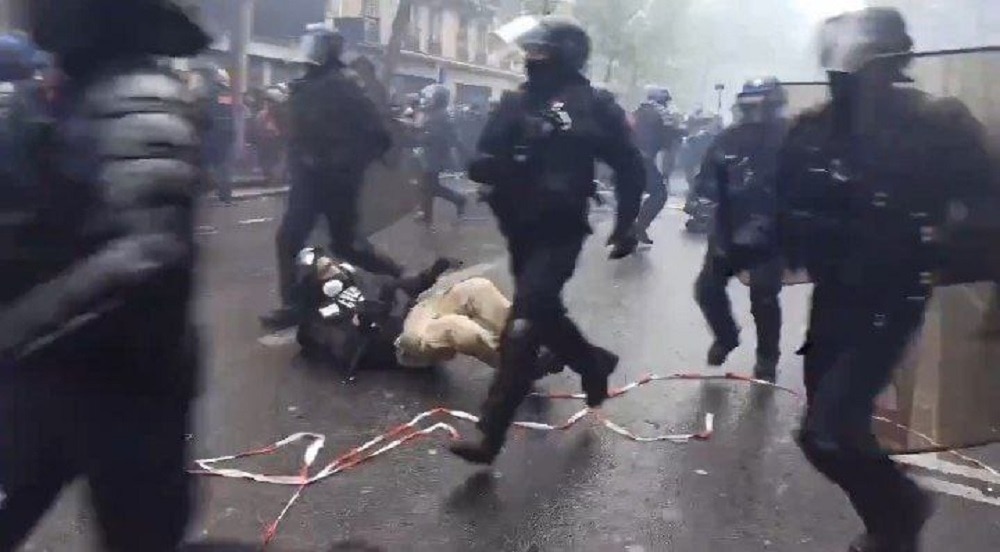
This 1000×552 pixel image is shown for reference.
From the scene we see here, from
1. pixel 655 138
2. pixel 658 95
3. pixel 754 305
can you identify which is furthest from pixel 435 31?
pixel 754 305

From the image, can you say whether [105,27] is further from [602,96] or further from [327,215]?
[327,215]

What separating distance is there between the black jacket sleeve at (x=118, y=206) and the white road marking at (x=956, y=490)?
3079 mm

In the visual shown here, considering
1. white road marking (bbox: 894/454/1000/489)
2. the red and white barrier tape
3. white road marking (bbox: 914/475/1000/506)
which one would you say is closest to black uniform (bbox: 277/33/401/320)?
the red and white barrier tape

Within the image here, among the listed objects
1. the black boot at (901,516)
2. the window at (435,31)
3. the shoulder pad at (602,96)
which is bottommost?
the black boot at (901,516)

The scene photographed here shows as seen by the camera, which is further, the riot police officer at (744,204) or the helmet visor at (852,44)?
the riot police officer at (744,204)

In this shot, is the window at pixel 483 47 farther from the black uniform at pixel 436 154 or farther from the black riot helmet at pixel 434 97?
the black riot helmet at pixel 434 97

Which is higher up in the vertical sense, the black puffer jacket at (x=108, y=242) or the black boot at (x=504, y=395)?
the black puffer jacket at (x=108, y=242)

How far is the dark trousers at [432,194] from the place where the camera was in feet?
35.5

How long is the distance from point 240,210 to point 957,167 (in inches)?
440

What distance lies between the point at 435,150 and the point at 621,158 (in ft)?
23.8

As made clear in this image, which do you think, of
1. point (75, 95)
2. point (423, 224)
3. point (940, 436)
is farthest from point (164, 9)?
point (423, 224)

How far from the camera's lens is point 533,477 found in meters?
4.09

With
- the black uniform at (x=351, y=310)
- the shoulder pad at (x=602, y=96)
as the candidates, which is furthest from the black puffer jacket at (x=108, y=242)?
the black uniform at (x=351, y=310)

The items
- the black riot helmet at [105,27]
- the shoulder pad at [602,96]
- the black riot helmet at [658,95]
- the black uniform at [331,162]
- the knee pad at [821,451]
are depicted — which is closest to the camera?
the black riot helmet at [105,27]
